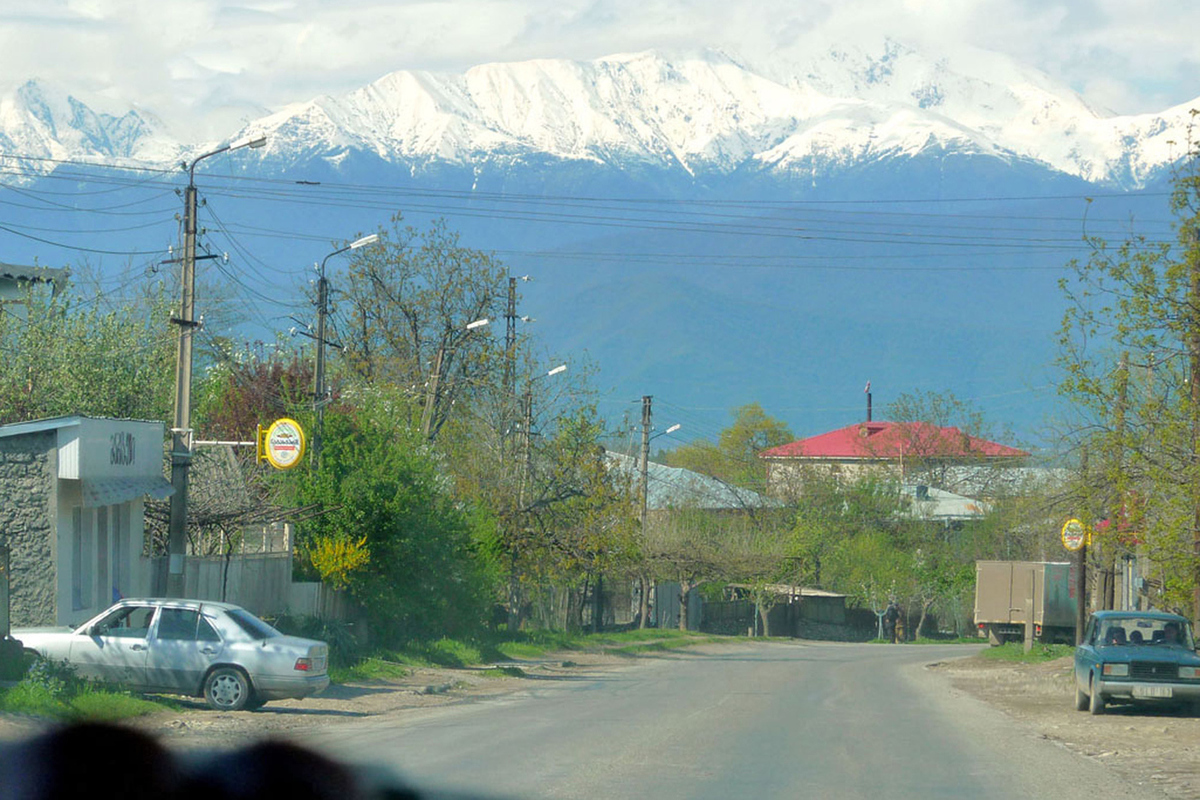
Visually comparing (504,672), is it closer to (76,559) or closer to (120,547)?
(120,547)

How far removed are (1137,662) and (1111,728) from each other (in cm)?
150

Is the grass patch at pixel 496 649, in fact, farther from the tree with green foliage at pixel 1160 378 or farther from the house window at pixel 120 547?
the tree with green foliage at pixel 1160 378

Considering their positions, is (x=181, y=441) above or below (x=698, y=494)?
→ above

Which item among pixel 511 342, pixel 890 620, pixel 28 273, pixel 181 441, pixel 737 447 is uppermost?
pixel 28 273

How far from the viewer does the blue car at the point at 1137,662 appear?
20719 millimetres

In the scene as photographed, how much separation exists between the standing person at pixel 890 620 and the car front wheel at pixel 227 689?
4977cm

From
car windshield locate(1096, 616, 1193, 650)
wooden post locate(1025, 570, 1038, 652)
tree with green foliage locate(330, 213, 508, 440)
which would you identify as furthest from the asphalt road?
tree with green foliage locate(330, 213, 508, 440)

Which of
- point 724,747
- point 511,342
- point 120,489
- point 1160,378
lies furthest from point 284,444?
point 511,342

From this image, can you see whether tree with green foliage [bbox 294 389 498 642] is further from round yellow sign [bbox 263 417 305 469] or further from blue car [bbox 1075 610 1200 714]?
blue car [bbox 1075 610 1200 714]

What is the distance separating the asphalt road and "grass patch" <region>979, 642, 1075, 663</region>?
1323 centimetres

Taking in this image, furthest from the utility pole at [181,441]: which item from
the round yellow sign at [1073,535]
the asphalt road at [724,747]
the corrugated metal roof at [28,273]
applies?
the round yellow sign at [1073,535]

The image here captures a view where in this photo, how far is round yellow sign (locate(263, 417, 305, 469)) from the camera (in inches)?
1070

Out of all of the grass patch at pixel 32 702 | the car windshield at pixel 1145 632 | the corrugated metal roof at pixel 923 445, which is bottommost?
the grass patch at pixel 32 702

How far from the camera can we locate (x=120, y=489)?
2300 centimetres
